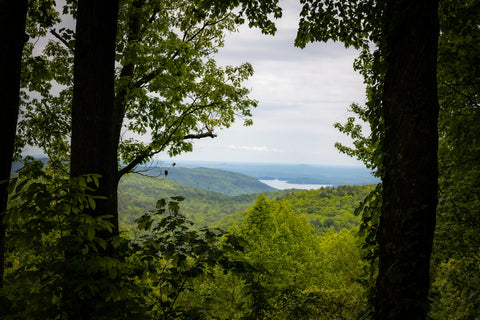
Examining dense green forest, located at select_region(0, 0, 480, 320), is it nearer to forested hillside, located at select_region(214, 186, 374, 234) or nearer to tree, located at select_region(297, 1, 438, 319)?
tree, located at select_region(297, 1, 438, 319)

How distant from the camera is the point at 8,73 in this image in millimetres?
3521

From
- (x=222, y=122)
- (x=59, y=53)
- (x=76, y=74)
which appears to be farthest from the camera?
(x=222, y=122)

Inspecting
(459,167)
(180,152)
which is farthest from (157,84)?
(459,167)

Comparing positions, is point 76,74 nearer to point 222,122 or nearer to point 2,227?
point 2,227

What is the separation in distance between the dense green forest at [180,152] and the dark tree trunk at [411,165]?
0.04ft

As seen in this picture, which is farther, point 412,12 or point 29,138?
point 29,138

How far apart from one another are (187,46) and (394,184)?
6087 millimetres

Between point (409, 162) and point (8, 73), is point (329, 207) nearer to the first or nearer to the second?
point (409, 162)

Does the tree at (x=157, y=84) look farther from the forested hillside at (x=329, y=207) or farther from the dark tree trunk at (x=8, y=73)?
the forested hillside at (x=329, y=207)

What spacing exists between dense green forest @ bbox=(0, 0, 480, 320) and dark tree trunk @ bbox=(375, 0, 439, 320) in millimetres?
13

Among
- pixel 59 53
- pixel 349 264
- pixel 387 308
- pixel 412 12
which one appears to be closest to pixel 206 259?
pixel 387 308

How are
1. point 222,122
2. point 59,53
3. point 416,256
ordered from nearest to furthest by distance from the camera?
point 416,256
point 59,53
point 222,122

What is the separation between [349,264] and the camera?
113ft

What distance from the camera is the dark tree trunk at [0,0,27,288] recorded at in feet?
11.4
